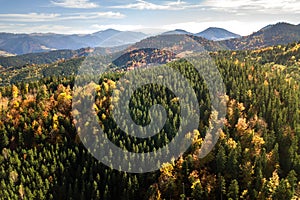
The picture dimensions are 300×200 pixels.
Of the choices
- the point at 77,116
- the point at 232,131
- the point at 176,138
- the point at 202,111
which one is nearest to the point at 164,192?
the point at 176,138

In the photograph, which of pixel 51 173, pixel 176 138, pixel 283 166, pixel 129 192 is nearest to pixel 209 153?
pixel 176 138

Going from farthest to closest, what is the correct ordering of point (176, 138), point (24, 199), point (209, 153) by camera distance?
point (176, 138)
point (209, 153)
point (24, 199)

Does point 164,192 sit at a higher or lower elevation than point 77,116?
lower

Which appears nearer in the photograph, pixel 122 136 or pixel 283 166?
pixel 283 166

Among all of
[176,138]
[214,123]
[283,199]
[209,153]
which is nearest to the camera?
[283,199]

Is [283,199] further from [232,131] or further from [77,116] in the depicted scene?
[77,116]

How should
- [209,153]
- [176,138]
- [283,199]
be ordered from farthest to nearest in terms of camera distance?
[176,138]
[209,153]
[283,199]

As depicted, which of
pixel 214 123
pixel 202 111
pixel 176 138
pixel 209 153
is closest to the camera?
pixel 209 153

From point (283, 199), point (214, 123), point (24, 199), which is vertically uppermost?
point (214, 123)

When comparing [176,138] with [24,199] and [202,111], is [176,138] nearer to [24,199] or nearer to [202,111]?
[202,111]
